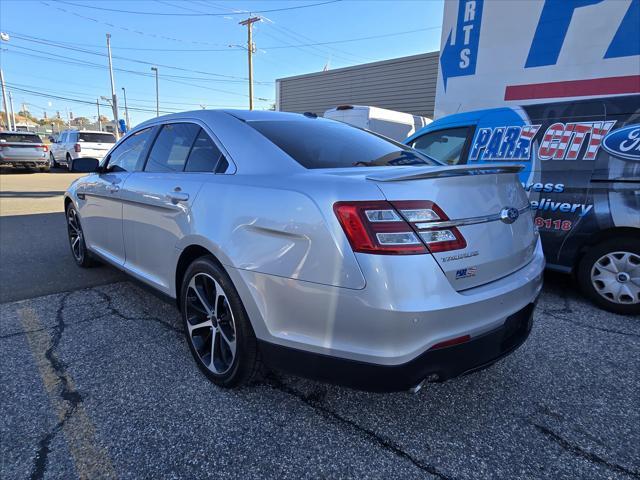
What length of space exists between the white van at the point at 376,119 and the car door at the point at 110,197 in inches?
312

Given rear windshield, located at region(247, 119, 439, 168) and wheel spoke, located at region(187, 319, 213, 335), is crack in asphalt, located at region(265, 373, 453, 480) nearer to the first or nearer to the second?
wheel spoke, located at region(187, 319, 213, 335)

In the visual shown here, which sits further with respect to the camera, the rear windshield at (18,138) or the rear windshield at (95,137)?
the rear windshield at (95,137)

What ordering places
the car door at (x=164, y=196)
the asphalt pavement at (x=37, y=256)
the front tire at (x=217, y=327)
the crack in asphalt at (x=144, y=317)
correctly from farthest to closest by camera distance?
the asphalt pavement at (x=37, y=256), the crack in asphalt at (x=144, y=317), the car door at (x=164, y=196), the front tire at (x=217, y=327)

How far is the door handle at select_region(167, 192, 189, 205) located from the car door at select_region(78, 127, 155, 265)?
0.89 m

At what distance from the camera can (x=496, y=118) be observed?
13.8ft

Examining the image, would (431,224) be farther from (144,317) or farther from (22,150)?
(22,150)

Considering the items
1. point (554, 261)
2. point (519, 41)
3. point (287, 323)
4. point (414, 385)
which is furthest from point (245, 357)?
point (519, 41)

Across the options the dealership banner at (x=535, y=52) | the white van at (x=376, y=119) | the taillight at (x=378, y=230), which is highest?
the dealership banner at (x=535, y=52)

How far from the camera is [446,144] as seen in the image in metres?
4.71

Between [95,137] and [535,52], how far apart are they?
16653 mm

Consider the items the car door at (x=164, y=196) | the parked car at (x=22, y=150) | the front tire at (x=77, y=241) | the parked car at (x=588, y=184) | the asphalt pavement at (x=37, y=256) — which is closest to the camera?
the car door at (x=164, y=196)

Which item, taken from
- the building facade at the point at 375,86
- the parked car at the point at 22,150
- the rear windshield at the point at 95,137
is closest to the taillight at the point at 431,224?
the building facade at the point at 375,86

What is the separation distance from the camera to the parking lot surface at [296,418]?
185 centimetres

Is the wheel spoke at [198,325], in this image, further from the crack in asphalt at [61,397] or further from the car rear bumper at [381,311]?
the crack in asphalt at [61,397]
